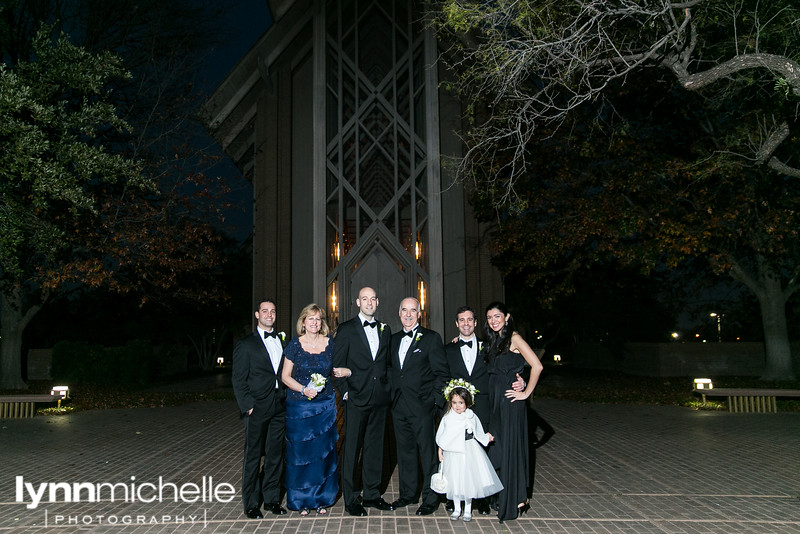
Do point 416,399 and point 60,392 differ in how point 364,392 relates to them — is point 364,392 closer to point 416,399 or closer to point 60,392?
point 416,399

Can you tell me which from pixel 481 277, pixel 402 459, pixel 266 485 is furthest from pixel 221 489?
pixel 481 277

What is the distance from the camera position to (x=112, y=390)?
66.0ft

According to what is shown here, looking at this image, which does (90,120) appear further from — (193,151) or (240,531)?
(240,531)

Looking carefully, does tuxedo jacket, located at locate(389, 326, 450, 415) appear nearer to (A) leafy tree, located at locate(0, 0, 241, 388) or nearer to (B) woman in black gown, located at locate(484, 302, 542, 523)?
(B) woman in black gown, located at locate(484, 302, 542, 523)

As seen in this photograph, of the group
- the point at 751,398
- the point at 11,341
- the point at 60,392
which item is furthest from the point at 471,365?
the point at 11,341

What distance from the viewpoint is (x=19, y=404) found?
44.2 ft

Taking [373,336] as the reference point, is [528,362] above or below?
below

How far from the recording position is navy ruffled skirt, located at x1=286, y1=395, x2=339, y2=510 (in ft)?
19.0

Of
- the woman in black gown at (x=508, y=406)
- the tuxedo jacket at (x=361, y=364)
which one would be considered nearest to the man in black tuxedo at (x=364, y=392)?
the tuxedo jacket at (x=361, y=364)

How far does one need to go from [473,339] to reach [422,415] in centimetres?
91

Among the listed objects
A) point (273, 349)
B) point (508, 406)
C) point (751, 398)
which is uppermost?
point (273, 349)

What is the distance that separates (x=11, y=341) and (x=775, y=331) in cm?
2449

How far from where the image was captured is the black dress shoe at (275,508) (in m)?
5.71

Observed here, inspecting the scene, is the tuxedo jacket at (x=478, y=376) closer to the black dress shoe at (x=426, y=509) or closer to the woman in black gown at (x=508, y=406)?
the woman in black gown at (x=508, y=406)
